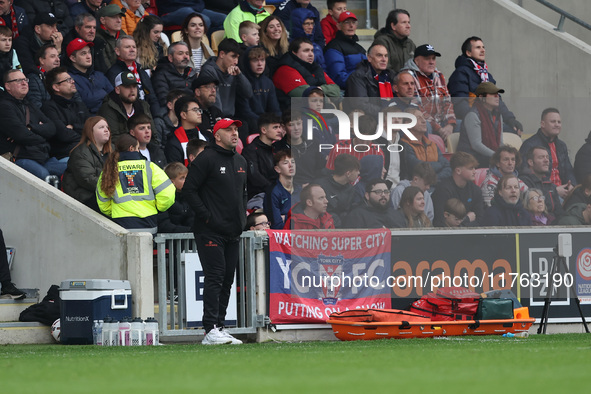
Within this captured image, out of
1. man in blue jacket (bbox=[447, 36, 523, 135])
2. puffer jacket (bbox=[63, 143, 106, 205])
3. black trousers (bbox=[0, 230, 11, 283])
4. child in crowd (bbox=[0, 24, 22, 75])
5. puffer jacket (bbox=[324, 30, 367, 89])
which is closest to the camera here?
black trousers (bbox=[0, 230, 11, 283])

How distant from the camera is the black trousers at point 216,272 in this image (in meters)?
11.0

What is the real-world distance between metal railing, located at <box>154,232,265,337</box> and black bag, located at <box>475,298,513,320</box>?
232 centimetres

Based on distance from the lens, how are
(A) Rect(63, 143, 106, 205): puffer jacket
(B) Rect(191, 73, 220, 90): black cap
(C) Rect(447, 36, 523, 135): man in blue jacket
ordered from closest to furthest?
(A) Rect(63, 143, 106, 205): puffer jacket, (B) Rect(191, 73, 220, 90): black cap, (C) Rect(447, 36, 523, 135): man in blue jacket

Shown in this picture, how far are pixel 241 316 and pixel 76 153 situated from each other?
8.52 ft

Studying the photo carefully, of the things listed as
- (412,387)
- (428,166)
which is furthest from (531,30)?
(412,387)

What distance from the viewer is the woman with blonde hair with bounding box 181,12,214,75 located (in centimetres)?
A: 1619

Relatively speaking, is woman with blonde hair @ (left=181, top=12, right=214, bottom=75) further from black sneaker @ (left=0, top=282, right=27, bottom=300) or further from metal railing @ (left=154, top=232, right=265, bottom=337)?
black sneaker @ (left=0, top=282, right=27, bottom=300)

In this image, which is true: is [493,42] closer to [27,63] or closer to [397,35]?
[397,35]

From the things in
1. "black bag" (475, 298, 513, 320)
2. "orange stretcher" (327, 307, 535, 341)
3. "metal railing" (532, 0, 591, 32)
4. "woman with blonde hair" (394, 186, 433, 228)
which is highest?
"metal railing" (532, 0, 591, 32)

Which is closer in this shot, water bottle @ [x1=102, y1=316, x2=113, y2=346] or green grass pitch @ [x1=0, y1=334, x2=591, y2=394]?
green grass pitch @ [x1=0, y1=334, x2=591, y2=394]

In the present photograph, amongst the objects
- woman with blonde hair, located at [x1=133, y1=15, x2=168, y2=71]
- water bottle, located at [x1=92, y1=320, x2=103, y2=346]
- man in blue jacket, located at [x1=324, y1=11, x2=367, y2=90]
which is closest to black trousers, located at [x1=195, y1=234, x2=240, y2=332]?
water bottle, located at [x1=92, y1=320, x2=103, y2=346]

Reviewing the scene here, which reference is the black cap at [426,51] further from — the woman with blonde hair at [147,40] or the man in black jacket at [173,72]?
the woman with blonde hair at [147,40]

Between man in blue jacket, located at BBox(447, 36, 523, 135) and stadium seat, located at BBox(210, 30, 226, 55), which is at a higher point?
stadium seat, located at BBox(210, 30, 226, 55)

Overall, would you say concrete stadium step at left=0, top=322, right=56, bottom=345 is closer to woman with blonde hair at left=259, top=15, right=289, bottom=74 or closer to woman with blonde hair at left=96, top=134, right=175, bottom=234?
woman with blonde hair at left=96, top=134, right=175, bottom=234
